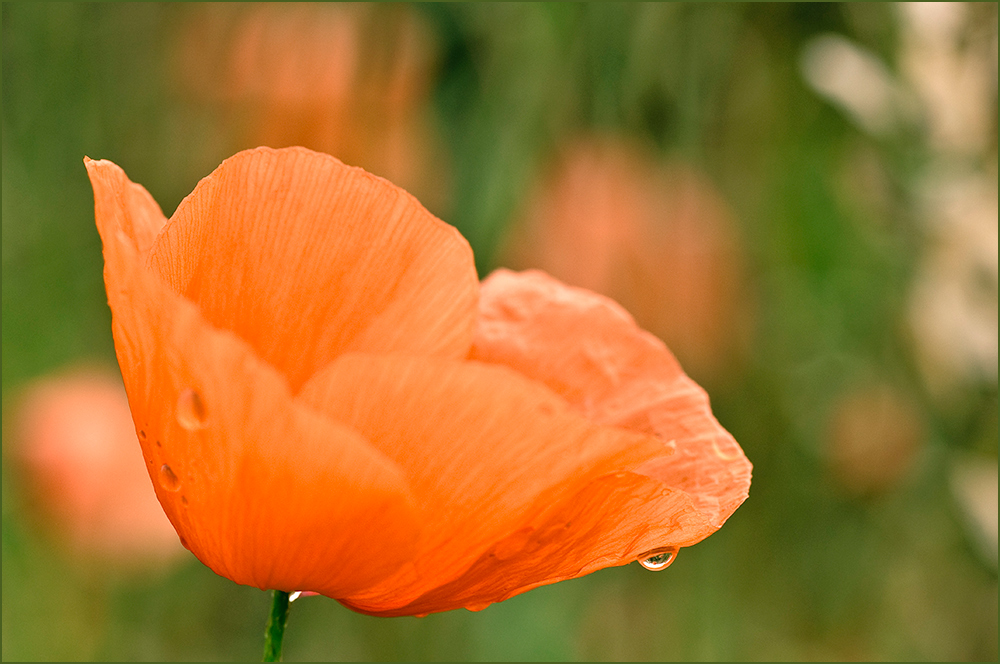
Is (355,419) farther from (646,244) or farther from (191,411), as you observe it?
(646,244)

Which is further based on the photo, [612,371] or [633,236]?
[633,236]

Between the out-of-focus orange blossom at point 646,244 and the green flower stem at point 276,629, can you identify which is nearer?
the green flower stem at point 276,629

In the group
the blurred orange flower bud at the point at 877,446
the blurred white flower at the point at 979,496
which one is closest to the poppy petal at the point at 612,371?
the blurred white flower at the point at 979,496

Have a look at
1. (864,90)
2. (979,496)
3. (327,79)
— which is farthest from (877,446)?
(327,79)

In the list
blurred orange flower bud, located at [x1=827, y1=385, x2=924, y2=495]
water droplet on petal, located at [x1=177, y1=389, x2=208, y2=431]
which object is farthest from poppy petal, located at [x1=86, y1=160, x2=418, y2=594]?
blurred orange flower bud, located at [x1=827, y1=385, x2=924, y2=495]

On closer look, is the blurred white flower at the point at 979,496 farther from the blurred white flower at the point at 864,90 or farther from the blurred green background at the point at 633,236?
the blurred white flower at the point at 864,90

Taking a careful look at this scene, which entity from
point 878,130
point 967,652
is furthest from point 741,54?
point 967,652
